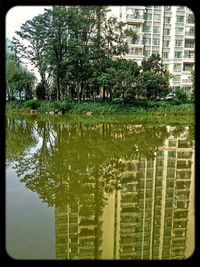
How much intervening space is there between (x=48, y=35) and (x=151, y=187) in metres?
7.78

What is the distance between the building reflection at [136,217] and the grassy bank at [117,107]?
5.23m

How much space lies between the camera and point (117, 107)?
987cm

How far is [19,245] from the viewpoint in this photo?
1.88 metres

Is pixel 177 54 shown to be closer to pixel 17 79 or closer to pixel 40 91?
pixel 40 91

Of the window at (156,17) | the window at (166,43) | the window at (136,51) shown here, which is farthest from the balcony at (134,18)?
the window at (166,43)

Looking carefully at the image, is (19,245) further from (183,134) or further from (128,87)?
(128,87)

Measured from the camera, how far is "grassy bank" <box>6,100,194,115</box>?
980 centimetres

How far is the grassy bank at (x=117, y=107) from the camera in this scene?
32.2 ft

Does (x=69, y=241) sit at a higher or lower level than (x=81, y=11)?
lower

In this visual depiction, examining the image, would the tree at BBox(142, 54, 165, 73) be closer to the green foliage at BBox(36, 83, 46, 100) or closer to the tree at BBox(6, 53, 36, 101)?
the green foliage at BBox(36, 83, 46, 100)

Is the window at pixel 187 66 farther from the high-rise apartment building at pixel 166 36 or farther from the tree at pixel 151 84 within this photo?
the tree at pixel 151 84

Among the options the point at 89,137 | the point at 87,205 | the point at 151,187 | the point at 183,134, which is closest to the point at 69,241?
the point at 87,205

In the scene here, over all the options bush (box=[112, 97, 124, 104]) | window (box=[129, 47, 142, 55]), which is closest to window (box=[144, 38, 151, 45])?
window (box=[129, 47, 142, 55])

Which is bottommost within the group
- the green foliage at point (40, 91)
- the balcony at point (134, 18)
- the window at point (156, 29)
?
the green foliage at point (40, 91)
